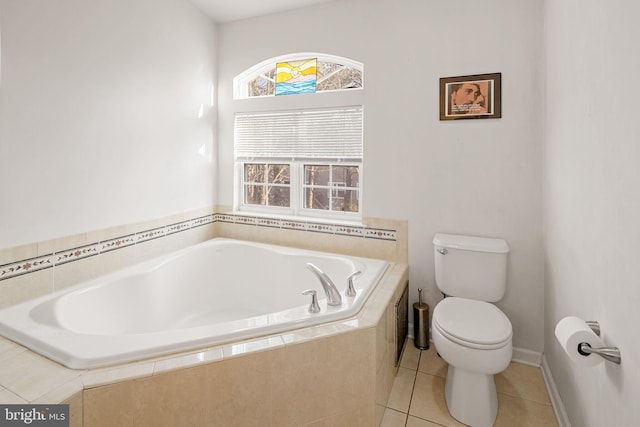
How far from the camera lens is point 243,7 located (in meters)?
2.66

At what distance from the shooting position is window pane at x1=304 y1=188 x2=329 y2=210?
9.15 ft

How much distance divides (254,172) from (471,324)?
2197mm

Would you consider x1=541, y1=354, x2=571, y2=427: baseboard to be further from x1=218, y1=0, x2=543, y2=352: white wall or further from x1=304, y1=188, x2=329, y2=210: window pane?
x1=304, y1=188, x2=329, y2=210: window pane

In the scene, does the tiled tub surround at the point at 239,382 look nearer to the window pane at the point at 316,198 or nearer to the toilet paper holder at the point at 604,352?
the toilet paper holder at the point at 604,352

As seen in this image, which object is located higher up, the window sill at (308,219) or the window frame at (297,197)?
the window frame at (297,197)

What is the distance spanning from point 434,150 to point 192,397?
2.04 m

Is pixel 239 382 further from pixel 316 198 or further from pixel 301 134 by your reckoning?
pixel 301 134

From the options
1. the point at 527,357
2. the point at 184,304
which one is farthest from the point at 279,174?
the point at 527,357

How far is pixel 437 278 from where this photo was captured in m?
2.17

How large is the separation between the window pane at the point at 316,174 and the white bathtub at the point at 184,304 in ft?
2.06

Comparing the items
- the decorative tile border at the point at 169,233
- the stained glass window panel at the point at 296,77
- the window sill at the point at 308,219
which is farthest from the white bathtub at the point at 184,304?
the stained glass window panel at the point at 296,77

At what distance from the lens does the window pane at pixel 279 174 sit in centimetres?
291

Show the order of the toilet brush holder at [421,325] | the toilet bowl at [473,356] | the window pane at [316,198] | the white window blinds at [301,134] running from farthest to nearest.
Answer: the window pane at [316,198] → the white window blinds at [301,134] → the toilet brush holder at [421,325] → the toilet bowl at [473,356]

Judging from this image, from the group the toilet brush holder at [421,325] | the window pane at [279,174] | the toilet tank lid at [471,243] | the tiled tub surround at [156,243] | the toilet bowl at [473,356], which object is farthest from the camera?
the window pane at [279,174]
